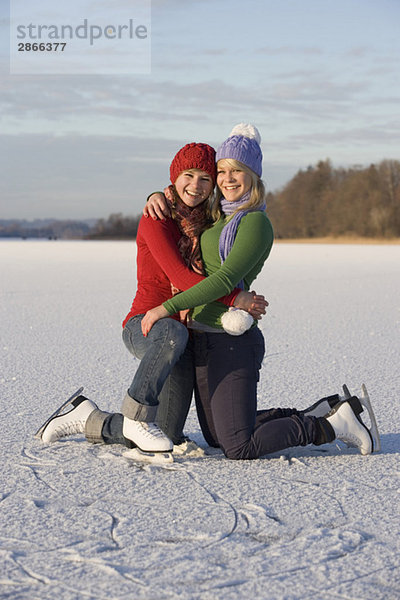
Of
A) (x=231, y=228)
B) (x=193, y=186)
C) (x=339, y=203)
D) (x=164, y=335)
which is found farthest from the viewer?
(x=339, y=203)

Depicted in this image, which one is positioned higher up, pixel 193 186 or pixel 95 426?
pixel 193 186

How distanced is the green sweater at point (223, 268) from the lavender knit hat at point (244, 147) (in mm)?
257

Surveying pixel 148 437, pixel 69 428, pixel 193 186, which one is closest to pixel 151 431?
pixel 148 437

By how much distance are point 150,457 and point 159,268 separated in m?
0.93

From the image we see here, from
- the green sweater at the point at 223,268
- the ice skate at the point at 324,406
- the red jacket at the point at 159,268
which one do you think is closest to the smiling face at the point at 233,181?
the green sweater at the point at 223,268

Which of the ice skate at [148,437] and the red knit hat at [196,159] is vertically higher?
the red knit hat at [196,159]

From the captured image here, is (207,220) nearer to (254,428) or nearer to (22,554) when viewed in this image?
(254,428)

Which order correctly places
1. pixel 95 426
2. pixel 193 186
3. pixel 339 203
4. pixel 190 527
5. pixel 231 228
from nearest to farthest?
pixel 190 527
pixel 231 228
pixel 193 186
pixel 95 426
pixel 339 203

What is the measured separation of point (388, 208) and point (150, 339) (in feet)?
224

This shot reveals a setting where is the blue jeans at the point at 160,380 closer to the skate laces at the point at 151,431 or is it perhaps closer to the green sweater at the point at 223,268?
the skate laces at the point at 151,431

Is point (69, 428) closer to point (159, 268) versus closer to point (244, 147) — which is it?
point (159, 268)

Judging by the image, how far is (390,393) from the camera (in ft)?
17.2

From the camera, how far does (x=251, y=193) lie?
372cm

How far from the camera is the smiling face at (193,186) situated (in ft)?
12.4
